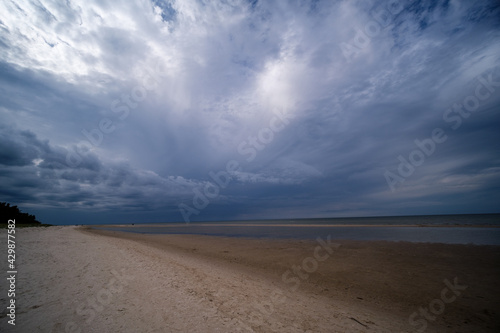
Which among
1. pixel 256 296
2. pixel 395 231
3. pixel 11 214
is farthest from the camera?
pixel 11 214

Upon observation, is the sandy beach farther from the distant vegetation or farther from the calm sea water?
the distant vegetation

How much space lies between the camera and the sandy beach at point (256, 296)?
587 cm

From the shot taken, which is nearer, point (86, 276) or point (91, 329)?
point (91, 329)

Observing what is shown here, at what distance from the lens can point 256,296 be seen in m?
8.16

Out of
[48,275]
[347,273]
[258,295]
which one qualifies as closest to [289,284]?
[258,295]

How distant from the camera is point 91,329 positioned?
17.3 feet

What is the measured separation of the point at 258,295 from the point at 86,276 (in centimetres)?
825

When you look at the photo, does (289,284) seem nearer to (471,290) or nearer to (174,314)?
(174,314)

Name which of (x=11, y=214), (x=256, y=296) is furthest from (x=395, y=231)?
(x=11, y=214)

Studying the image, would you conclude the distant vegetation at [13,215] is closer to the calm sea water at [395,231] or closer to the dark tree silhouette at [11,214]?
the dark tree silhouette at [11,214]

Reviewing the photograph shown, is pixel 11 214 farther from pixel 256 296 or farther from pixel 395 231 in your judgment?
pixel 395 231

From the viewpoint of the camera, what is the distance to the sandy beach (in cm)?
587

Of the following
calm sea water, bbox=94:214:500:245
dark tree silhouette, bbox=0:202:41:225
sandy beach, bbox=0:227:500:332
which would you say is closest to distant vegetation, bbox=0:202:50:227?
dark tree silhouette, bbox=0:202:41:225

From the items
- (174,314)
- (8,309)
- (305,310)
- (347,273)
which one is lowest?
(347,273)
